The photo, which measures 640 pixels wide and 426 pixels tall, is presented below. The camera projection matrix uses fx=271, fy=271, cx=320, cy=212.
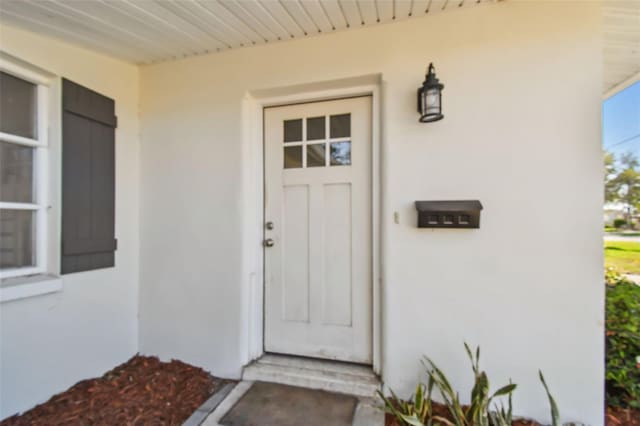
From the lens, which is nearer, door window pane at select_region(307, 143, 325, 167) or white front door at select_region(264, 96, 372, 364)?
white front door at select_region(264, 96, 372, 364)

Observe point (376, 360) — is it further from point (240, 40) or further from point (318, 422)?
point (240, 40)

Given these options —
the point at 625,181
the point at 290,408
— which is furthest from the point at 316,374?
the point at 625,181

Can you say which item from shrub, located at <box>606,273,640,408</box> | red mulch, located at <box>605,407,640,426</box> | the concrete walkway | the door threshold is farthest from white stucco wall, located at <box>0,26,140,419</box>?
shrub, located at <box>606,273,640,408</box>

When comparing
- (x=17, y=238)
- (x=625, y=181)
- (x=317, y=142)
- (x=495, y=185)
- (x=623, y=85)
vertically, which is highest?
(x=623, y=85)

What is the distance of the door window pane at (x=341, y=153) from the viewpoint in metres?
2.13

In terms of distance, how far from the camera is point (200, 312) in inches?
89.1

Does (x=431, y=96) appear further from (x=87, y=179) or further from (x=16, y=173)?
(x=16, y=173)

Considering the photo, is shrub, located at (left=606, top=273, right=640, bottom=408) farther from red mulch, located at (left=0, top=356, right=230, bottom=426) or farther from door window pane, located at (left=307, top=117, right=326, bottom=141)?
red mulch, located at (left=0, top=356, right=230, bottom=426)

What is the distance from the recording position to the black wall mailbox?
1.71m

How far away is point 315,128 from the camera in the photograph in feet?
7.25

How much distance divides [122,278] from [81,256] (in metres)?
0.39

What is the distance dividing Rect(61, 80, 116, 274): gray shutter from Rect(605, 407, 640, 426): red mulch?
3.65 meters

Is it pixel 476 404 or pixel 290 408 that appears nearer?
pixel 476 404

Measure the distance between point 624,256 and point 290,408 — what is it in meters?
3.66
